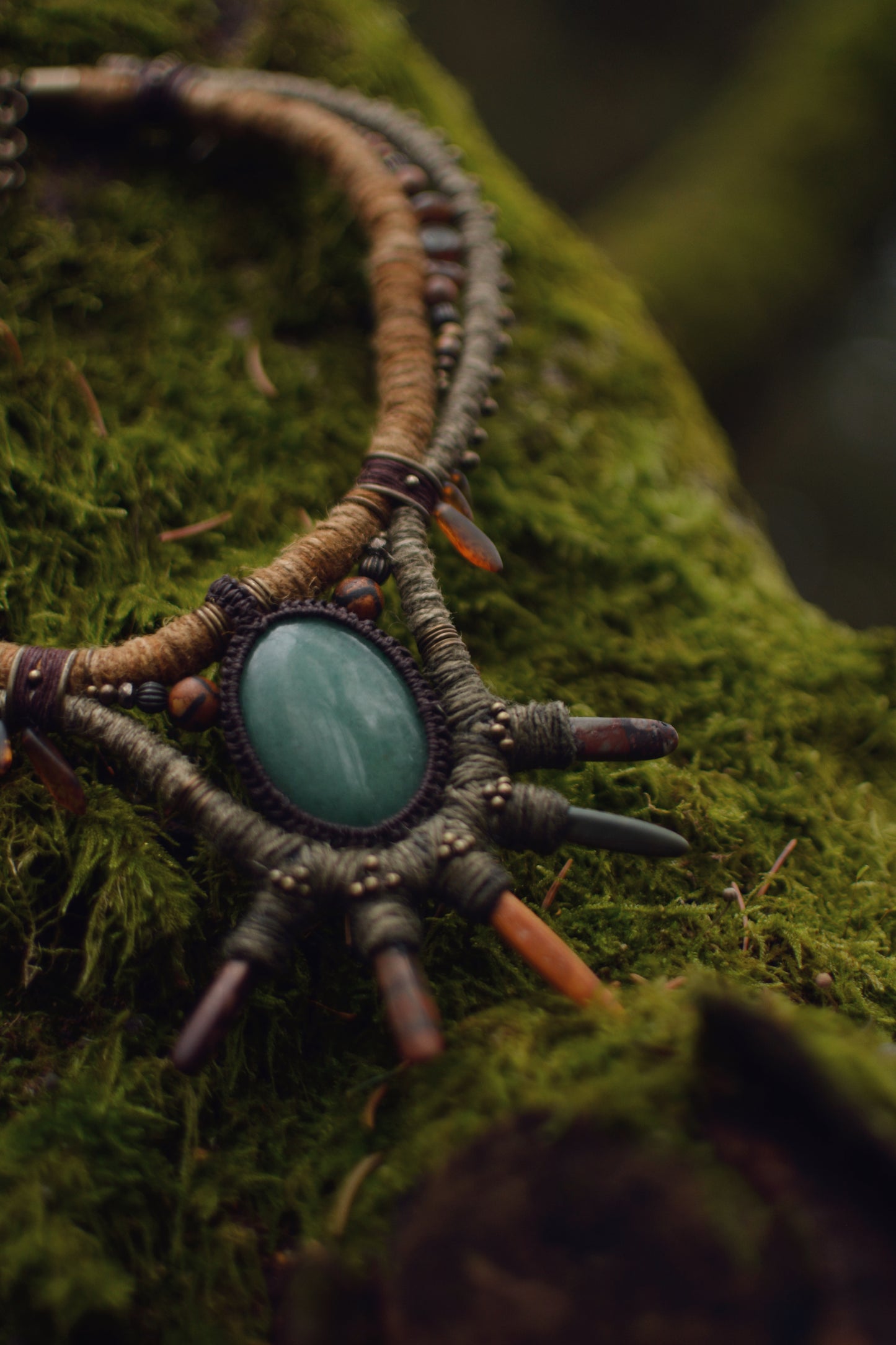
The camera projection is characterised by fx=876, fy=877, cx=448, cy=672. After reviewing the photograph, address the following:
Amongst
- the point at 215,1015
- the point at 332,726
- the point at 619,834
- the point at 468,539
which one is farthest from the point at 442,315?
the point at 215,1015

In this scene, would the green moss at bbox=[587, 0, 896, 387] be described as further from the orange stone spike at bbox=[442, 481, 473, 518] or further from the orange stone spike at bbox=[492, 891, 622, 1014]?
the orange stone spike at bbox=[492, 891, 622, 1014]

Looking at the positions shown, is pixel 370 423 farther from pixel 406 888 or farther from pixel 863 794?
pixel 863 794

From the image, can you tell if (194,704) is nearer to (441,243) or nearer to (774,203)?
(441,243)

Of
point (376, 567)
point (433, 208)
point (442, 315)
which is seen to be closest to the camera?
point (376, 567)

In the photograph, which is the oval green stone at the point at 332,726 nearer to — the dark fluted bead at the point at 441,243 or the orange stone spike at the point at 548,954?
the orange stone spike at the point at 548,954

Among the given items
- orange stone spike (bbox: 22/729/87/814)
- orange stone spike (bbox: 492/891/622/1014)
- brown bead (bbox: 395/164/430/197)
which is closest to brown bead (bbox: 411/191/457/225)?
brown bead (bbox: 395/164/430/197)

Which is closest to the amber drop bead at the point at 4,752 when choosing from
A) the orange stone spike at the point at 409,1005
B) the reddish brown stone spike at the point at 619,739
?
the orange stone spike at the point at 409,1005

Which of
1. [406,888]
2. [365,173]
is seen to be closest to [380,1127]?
[406,888]
